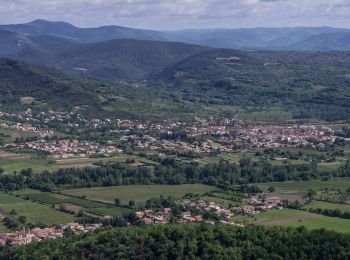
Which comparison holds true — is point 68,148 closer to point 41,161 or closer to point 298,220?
point 41,161

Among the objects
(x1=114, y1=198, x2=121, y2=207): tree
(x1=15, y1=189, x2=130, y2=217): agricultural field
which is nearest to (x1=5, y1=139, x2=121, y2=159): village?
(x1=15, y1=189, x2=130, y2=217): agricultural field

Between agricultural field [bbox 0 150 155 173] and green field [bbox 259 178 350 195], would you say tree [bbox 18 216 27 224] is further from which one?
green field [bbox 259 178 350 195]

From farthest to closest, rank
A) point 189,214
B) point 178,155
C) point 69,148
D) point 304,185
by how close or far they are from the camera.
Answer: point 69,148 < point 178,155 < point 304,185 < point 189,214

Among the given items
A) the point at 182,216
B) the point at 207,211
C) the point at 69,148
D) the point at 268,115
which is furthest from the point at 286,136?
the point at 182,216

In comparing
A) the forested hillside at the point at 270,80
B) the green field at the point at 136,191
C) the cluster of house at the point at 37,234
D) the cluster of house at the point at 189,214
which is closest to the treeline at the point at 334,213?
the cluster of house at the point at 189,214

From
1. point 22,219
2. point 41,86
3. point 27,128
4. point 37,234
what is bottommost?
point 27,128
